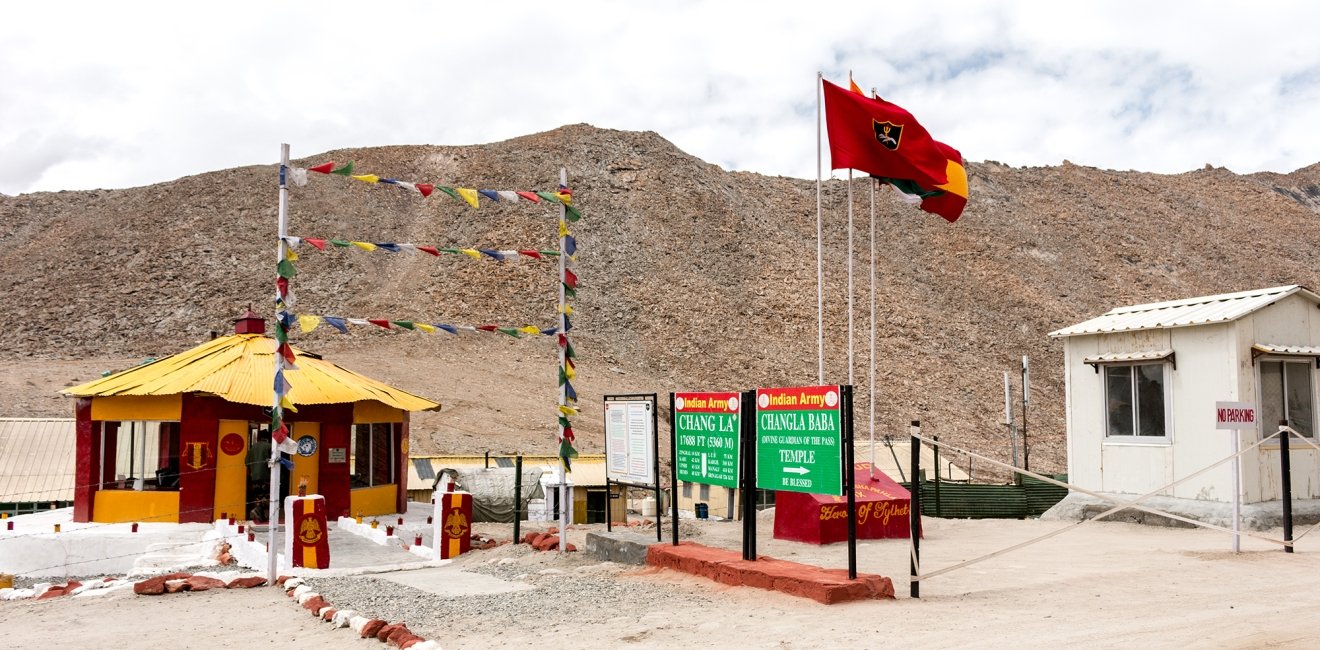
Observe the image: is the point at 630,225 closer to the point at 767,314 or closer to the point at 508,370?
the point at 767,314

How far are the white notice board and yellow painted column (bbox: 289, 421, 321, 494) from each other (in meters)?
7.44

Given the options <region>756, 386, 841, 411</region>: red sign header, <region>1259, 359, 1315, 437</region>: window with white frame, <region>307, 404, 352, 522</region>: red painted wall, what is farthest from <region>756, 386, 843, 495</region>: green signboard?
<region>307, 404, 352, 522</region>: red painted wall

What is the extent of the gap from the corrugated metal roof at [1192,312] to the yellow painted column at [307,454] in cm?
1356

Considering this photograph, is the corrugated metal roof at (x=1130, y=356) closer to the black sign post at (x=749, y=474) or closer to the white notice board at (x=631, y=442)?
the white notice board at (x=631, y=442)

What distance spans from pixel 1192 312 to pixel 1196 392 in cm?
153

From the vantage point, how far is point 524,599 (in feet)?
33.4

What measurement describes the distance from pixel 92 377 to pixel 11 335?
395 inches

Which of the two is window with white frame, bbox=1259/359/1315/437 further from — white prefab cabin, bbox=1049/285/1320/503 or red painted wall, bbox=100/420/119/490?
red painted wall, bbox=100/420/119/490

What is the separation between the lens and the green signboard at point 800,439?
31.1ft

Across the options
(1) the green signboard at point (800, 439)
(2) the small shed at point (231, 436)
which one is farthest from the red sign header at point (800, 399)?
(2) the small shed at point (231, 436)

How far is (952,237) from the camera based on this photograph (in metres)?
65.6

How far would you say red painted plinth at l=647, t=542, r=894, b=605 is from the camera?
8.84 m

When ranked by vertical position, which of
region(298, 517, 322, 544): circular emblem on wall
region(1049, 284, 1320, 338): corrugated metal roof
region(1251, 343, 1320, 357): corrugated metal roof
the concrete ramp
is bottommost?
the concrete ramp

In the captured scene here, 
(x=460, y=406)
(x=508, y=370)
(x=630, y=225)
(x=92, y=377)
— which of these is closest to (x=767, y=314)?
(x=630, y=225)
